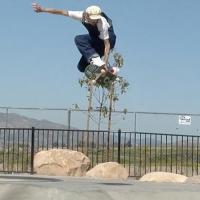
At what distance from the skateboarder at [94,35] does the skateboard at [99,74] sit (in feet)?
0.24

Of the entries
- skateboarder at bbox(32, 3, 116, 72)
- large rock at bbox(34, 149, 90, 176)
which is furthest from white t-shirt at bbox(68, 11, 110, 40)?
large rock at bbox(34, 149, 90, 176)

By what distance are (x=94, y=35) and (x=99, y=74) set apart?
0.56m

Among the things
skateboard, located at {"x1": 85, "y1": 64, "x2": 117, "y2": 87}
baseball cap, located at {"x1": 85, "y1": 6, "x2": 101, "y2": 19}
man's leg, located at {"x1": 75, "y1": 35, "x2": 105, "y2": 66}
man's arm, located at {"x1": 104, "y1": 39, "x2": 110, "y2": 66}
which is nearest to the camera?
baseball cap, located at {"x1": 85, "y1": 6, "x2": 101, "y2": 19}

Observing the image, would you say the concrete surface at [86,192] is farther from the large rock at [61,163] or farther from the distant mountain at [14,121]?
the distant mountain at [14,121]

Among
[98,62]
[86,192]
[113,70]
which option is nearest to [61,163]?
[113,70]

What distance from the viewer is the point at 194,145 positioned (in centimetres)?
1645

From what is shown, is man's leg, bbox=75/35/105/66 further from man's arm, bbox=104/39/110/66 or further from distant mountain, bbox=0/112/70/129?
distant mountain, bbox=0/112/70/129

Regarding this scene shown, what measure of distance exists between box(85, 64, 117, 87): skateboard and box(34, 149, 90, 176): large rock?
5.91 metres

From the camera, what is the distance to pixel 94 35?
7.17 meters

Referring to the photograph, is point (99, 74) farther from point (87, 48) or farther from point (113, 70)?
point (87, 48)

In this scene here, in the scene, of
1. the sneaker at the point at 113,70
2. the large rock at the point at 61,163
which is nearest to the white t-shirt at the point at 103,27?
the sneaker at the point at 113,70

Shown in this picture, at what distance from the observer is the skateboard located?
724 centimetres

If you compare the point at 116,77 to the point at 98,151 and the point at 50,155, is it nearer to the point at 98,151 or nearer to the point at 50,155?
the point at 50,155

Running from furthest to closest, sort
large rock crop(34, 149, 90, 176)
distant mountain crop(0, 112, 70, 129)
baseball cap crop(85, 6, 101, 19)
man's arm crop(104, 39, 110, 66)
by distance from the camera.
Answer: distant mountain crop(0, 112, 70, 129), large rock crop(34, 149, 90, 176), man's arm crop(104, 39, 110, 66), baseball cap crop(85, 6, 101, 19)
